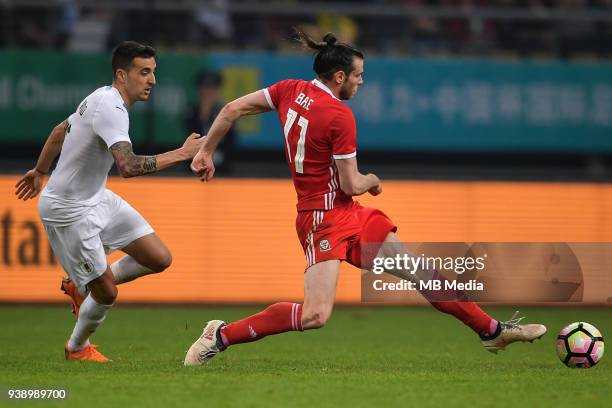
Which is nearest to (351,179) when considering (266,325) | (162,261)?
(266,325)

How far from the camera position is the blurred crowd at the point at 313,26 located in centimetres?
1695

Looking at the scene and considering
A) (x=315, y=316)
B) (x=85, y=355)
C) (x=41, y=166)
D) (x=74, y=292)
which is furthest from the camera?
(x=74, y=292)

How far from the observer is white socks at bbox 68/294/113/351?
810cm

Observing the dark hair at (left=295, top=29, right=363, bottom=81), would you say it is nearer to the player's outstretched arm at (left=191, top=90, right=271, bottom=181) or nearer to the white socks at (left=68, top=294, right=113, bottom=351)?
the player's outstretched arm at (left=191, top=90, right=271, bottom=181)

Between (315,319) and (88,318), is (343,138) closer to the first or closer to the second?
(315,319)

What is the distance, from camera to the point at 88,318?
8133 millimetres

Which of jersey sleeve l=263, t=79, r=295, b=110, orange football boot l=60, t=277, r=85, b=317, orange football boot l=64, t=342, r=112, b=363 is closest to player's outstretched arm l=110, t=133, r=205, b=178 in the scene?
jersey sleeve l=263, t=79, r=295, b=110

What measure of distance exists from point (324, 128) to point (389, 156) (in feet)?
33.1

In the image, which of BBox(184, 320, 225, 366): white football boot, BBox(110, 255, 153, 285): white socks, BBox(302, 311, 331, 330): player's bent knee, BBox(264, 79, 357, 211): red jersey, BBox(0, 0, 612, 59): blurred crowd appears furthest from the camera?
BBox(0, 0, 612, 59): blurred crowd

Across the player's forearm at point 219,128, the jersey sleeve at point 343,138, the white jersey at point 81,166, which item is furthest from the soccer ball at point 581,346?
the white jersey at point 81,166

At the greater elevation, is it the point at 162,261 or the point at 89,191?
the point at 89,191

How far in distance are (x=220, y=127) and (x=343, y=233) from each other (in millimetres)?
1112

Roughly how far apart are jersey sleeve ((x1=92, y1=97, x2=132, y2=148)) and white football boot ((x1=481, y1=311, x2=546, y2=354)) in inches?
114

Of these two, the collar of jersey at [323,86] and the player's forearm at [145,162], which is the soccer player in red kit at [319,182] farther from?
the player's forearm at [145,162]
